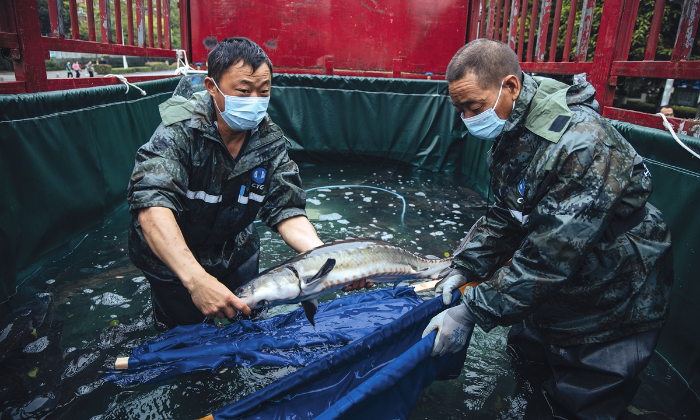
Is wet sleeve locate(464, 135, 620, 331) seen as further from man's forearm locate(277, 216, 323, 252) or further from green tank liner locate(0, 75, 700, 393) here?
green tank liner locate(0, 75, 700, 393)

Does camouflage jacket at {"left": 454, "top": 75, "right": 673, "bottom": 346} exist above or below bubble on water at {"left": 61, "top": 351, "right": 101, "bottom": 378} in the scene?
above

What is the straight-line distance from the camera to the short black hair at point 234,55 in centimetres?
261

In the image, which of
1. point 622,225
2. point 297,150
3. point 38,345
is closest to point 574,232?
point 622,225

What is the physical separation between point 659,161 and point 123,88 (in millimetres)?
5919

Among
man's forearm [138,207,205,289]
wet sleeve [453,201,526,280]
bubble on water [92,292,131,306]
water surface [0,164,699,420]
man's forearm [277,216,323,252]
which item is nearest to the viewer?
man's forearm [138,207,205,289]

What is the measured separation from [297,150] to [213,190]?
684cm

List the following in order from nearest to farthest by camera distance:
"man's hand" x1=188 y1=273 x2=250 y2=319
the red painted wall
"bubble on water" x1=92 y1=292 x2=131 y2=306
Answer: "man's hand" x1=188 y1=273 x2=250 y2=319 → "bubble on water" x1=92 y1=292 x2=131 y2=306 → the red painted wall

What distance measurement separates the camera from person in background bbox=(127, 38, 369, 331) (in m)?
2.34

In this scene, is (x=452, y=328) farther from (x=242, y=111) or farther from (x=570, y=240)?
(x=242, y=111)

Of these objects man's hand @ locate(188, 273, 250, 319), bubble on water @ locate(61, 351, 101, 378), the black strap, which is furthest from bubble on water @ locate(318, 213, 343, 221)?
the black strap

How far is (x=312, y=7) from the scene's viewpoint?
400 inches

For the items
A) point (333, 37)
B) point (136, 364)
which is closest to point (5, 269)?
point (136, 364)

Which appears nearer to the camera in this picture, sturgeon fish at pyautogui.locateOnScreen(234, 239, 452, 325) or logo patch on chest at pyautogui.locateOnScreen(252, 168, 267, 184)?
sturgeon fish at pyautogui.locateOnScreen(234, 239, 452, 325)

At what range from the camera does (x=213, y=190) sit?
2857mm
